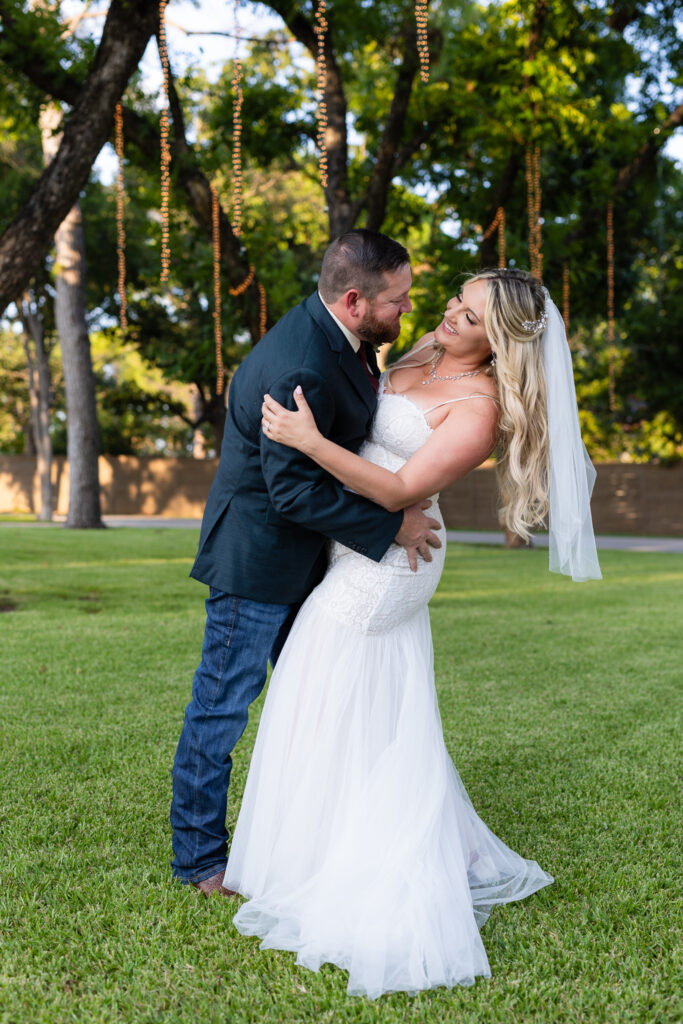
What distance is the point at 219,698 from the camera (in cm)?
273

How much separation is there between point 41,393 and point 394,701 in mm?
26315

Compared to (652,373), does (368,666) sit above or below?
below

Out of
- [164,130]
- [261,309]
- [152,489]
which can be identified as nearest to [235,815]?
[164,130]

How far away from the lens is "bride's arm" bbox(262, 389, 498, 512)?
2375mm

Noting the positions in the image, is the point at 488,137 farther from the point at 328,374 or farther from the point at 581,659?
the point at 328,374

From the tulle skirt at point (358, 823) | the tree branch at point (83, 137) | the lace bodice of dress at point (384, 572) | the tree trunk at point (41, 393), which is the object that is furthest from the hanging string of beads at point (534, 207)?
the tree trunk at point (41, 393)

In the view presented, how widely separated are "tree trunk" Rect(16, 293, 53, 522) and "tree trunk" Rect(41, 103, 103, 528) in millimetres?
6474

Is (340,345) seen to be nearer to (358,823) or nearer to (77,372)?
(358,823)

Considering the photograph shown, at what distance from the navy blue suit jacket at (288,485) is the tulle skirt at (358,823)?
0.68 ft

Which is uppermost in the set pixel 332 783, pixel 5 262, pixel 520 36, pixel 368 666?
pixel 520 36

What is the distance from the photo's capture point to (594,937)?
99.7 inches

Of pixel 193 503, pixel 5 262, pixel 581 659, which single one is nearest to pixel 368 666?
pixel 581 659

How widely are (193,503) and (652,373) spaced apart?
16296 millimetres

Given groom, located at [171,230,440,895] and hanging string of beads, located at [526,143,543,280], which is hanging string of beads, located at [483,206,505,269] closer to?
hanging string of beads, located at [526,143,543,280]
